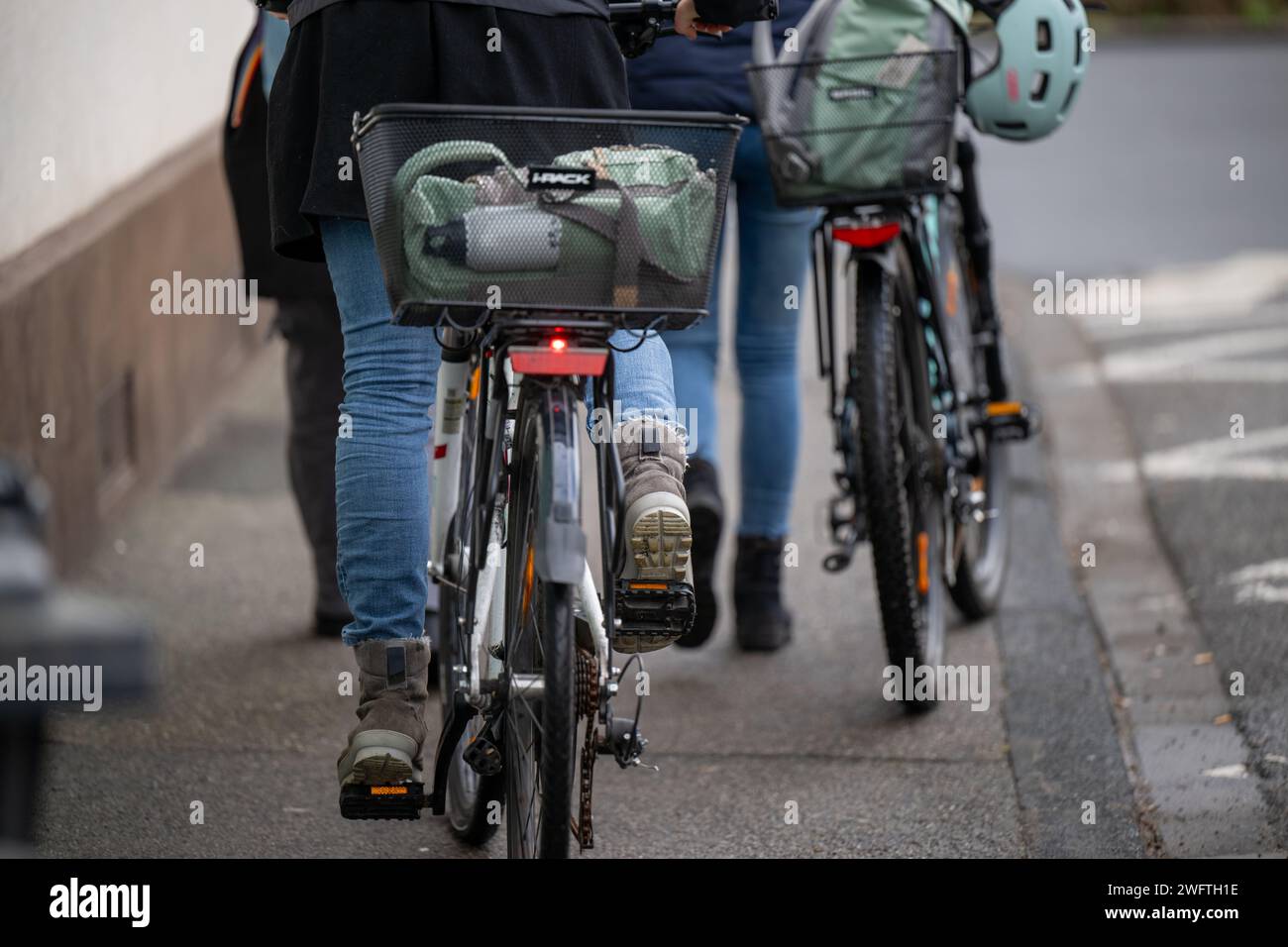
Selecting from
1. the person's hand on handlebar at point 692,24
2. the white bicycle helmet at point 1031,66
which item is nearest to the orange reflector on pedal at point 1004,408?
the white bicycle helmet at point 1031,66

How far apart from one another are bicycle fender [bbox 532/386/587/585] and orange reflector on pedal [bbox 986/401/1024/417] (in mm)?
2175

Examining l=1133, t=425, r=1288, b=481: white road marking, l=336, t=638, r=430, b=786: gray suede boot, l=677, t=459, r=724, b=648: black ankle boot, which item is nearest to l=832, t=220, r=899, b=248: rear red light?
l=677, t=459, r=724, b=648: black ankle boot

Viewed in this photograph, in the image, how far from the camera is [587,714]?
2.80m

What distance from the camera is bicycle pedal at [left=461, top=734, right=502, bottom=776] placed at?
114 inches

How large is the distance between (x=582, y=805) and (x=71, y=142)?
3.08 meters

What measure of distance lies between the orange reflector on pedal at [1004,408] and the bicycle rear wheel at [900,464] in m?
0.41

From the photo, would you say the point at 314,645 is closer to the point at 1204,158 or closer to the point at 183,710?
the point at 183,710

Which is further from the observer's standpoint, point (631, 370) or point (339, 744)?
point (339, 744)

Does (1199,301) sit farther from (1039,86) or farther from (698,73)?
(698,73)

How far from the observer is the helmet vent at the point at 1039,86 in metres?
4.00

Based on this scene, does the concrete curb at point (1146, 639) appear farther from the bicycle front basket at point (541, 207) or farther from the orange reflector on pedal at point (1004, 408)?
the bicycle front basket at point (541, 207)

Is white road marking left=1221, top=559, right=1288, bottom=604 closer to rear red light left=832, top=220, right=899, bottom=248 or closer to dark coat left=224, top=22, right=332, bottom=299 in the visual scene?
rear red light left=832, top=220, right=899, bottom=248

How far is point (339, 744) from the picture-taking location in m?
4.00
